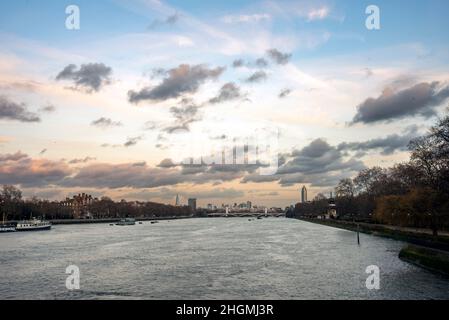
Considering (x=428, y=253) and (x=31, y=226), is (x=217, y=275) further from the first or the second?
(x=31, y=226)

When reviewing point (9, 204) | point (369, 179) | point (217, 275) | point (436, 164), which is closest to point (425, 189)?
point (436, 164)

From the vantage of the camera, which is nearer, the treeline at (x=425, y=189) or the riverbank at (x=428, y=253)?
the riverbank at (x=428, y=253)

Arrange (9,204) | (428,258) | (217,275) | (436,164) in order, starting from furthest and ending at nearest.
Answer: (9,204), (436,164), (428,258), (217,275)

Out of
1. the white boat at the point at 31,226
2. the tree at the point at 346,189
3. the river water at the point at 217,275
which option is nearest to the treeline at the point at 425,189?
the river water at the point at 217,275

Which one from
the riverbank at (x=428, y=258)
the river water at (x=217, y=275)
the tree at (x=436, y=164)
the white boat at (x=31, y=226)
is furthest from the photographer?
the white boat at (x=31, y=226)

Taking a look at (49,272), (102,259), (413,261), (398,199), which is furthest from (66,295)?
(398,199)

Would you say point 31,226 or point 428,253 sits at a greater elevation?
point 428,253

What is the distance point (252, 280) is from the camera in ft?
138

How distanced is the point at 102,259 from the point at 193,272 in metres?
18.4

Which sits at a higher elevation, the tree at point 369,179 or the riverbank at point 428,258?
the tree at point 369,179

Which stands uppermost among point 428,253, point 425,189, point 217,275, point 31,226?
point 425,189

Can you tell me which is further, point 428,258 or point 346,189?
point 346,189

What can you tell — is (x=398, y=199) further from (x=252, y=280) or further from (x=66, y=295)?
(x=66, y=295)

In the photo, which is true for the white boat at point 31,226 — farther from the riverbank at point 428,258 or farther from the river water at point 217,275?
the riverbank at point 428,258
